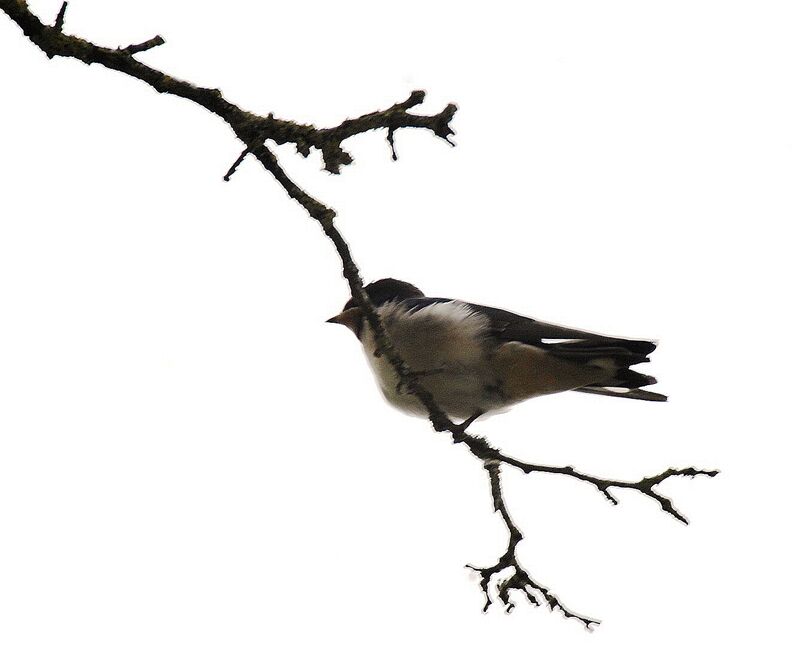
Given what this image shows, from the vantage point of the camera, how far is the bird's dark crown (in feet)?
19.2

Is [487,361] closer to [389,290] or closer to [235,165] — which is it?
[389,290]

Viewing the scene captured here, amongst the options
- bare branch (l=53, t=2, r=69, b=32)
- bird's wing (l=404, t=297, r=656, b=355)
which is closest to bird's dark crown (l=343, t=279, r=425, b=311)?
bird's wing (l=404, t=297, r=656, b=355)

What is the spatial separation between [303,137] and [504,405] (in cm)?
216

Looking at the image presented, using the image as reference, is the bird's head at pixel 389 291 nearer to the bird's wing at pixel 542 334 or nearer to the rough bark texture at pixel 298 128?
the bird's wing at pixel 542 334

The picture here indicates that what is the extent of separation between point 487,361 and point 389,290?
1111 mm

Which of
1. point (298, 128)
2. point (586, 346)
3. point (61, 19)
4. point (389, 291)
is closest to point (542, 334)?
point (586, 346)

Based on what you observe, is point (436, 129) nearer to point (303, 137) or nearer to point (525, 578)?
point (303, 137)

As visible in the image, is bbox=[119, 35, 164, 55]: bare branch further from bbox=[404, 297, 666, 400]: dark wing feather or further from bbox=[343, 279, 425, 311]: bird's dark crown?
bbox=[343, 279, 425, 311]: bird's dark crown

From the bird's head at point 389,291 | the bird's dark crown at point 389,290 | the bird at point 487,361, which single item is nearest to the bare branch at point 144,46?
the bird at point 487,361

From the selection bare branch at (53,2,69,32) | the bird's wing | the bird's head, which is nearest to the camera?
bare branch at (53,2,69,32)

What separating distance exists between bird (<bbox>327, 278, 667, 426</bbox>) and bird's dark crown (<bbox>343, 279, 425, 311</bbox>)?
517 millimetres

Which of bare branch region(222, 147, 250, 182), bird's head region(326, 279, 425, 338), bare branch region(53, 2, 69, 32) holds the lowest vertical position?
bare branch region(222, 147, 250, 182)

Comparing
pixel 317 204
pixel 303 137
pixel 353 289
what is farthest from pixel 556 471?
pixel 303 137

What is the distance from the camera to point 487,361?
505 centimetres
